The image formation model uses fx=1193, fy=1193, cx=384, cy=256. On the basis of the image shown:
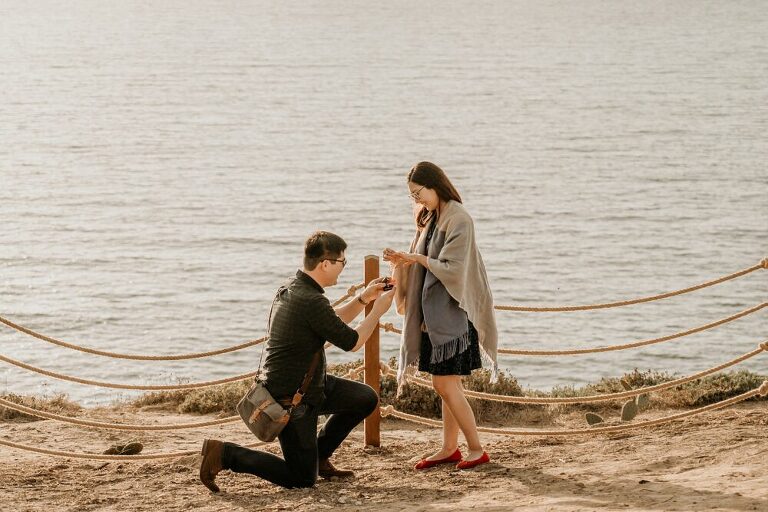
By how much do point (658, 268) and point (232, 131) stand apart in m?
41.5

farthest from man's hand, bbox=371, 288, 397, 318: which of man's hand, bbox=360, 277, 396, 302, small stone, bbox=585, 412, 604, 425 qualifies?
small stone, bbox=585, 412, 604, 425

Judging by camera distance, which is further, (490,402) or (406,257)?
(490,402)

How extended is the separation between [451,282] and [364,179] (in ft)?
163

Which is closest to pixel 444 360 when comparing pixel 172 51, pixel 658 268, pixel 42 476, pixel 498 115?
pixel 42 476

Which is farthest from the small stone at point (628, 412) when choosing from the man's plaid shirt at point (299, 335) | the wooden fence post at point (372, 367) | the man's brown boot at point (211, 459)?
the man's brown boot at point (211, 459)

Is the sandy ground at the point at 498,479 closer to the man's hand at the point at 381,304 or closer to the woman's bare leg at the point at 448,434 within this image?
the woman's bare leg at the point at 448,434

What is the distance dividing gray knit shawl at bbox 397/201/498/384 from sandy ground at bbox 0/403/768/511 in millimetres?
714

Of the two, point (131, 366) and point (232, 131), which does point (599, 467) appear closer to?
point (131, 366)

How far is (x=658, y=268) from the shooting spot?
38812 millimetres

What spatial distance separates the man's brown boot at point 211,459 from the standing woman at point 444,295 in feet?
4.02

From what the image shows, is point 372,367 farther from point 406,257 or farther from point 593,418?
point 593,418

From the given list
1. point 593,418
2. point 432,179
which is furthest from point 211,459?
point 593,418

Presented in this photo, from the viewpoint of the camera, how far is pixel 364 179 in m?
56.9

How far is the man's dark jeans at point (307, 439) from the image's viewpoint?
7.30 m
